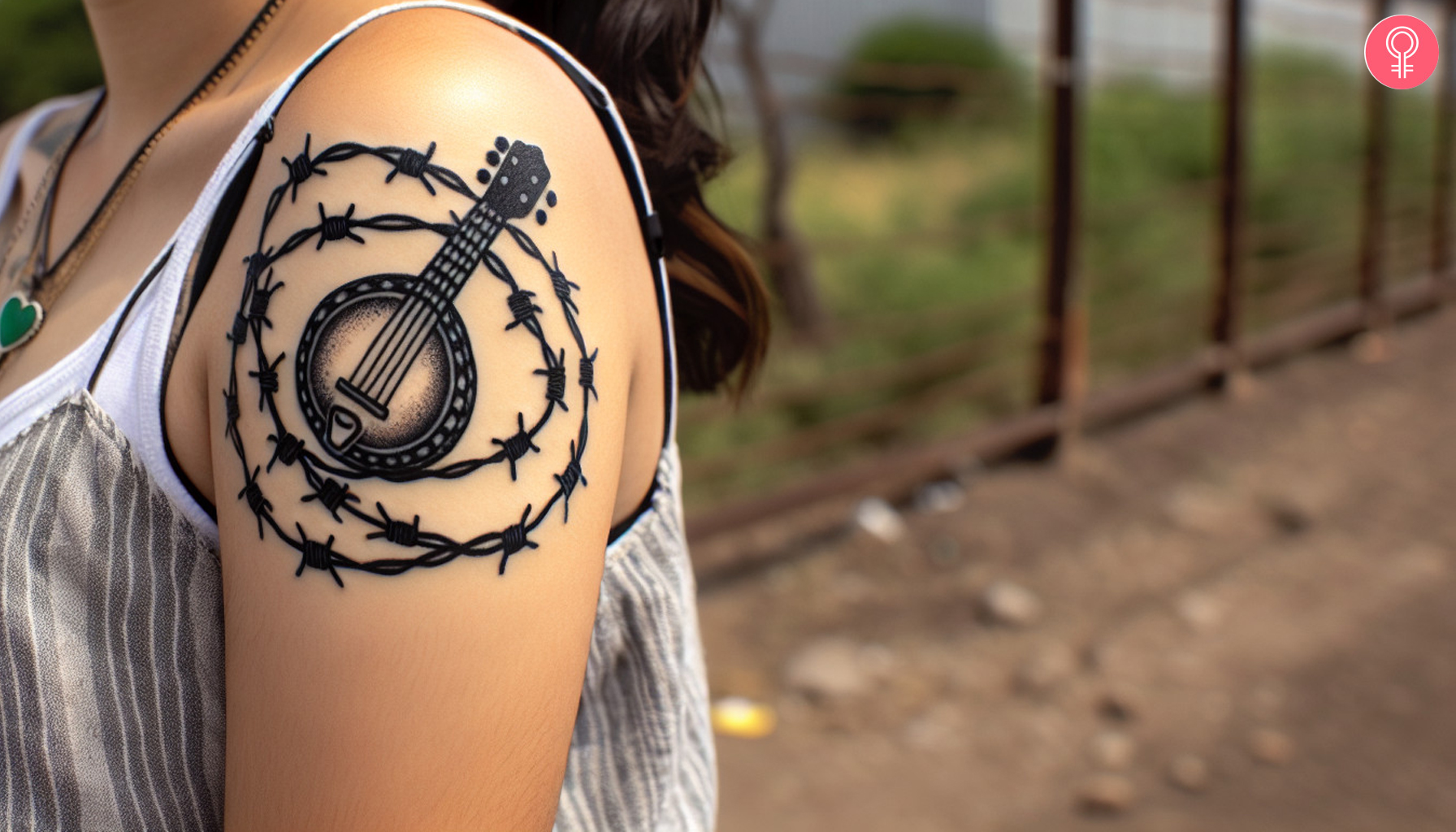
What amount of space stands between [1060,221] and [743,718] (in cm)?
231

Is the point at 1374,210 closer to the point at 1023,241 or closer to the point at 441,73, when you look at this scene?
the point at 1023,241

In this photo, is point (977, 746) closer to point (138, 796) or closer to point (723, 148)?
point (723, 148)

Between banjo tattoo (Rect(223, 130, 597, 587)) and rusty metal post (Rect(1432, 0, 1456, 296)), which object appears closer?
banjo tattoo (Rect(223, 130, 597, 587))

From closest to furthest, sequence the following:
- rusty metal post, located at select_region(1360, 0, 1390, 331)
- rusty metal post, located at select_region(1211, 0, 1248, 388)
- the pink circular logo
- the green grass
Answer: the green grass, rusty metal post, located at select_region(1211, 0, 1248, 388), the pink circular logo, rusty metal post, located at select_region(1360, 0, 1390, 331)

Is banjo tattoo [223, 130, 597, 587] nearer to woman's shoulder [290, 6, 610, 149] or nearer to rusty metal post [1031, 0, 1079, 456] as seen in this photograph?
woman's shoulder [290, 6, 610, 149]

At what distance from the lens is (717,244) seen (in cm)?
106

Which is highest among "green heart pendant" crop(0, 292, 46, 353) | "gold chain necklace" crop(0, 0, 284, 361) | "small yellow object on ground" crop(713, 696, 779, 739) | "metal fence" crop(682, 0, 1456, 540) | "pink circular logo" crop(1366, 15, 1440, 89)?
"gold chain necklace" crop(0, 0, 284, 361)

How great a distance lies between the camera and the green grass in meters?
4.79

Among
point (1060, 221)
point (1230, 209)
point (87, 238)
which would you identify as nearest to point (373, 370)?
point (87, 238)

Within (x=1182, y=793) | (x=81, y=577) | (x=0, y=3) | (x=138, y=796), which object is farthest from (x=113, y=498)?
(x=0, y=3)

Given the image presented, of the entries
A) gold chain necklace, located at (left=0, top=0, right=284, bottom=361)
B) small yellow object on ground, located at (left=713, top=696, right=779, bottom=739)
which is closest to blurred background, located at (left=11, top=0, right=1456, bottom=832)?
small yellow object on ground, located at (left=713, top=696, right=779, bottom=739)

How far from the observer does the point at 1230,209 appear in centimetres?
534

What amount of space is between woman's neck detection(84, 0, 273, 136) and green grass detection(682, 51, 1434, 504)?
265cm

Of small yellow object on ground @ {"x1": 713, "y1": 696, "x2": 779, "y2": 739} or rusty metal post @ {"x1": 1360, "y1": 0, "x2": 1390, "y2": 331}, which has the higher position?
rusty metal post @ {"x1": 1360, "y1": 0, "x2": 1390, "y2": 331}
